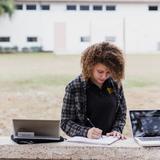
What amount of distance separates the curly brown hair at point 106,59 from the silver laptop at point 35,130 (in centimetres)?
42

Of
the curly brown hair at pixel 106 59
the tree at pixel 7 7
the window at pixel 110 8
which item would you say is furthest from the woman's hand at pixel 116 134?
the tree at pixel 7 7

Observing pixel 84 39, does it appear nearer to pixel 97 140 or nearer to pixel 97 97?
pixel 97 97

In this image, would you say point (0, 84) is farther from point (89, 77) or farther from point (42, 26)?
point (89, 77)

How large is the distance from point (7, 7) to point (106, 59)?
8.52 feet

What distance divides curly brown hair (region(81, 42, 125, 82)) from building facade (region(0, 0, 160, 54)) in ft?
7.17

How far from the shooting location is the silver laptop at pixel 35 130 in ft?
7.45

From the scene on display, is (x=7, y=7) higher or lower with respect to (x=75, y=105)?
higher

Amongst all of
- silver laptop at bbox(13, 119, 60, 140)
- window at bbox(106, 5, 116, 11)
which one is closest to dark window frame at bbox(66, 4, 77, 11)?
window at bbox(106, 5, 116, 11)

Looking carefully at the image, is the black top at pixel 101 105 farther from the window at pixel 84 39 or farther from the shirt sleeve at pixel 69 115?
the window at pixel 84 39

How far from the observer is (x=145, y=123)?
2393mm

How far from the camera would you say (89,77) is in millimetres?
2639

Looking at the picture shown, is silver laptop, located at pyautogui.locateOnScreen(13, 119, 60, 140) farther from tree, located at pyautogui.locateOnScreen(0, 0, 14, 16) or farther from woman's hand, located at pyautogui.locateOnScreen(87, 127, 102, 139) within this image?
tree, located at pyautogui.locateOnScreen(0, 0, 14, 16)

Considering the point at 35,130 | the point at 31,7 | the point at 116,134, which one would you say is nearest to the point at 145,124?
the point at 116,134

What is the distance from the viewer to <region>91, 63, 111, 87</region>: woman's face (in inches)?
100
